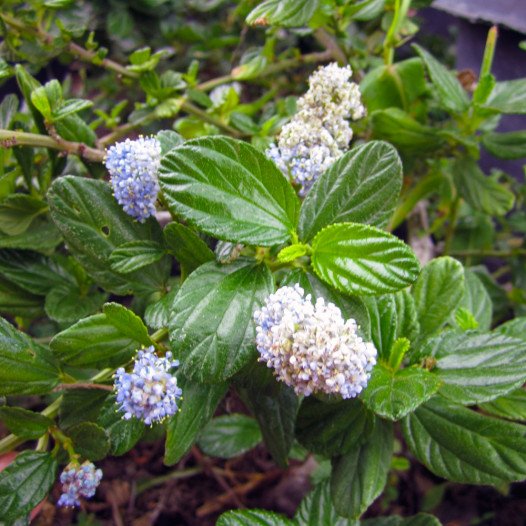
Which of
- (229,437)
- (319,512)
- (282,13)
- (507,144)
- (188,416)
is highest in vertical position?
(282,13)

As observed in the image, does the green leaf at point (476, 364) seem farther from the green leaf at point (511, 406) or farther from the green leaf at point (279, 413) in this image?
the green leaf at point (279, 413)

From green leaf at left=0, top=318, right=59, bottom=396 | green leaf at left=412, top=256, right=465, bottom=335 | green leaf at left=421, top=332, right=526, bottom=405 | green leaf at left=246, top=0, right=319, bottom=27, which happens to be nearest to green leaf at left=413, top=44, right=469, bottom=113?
green leaf at left=246, top=0, right=319, bottom=27

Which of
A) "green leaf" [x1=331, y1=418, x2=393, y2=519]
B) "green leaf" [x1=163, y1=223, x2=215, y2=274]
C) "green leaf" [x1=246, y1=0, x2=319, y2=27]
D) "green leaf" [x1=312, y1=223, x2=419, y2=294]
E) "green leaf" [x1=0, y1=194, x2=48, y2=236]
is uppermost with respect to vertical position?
"green leaf" [x1=246, y1=0, x2=319, y2=27]

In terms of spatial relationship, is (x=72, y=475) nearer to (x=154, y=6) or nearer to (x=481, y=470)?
(x=481, y=470)

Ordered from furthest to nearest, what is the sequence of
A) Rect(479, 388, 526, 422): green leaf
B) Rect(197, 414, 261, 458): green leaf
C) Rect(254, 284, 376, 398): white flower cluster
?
Rect(197, 414, 261, 458): green leaf, Rect(479, 388, 526, 422): green leaf, Rect(254, 284, 376, 398): white flower cluster

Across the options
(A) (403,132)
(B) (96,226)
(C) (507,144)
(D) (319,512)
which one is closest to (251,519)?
(D) (319,512)

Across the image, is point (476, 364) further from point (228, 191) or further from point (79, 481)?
point (79, 481)

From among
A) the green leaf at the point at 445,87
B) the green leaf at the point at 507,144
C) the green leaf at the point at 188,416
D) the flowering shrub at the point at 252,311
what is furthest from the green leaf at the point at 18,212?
the green leaf at the point at 507,144

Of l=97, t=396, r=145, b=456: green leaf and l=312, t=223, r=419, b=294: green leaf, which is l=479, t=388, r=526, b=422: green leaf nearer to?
l=312, t=223, r=419, b=294: green leaf
